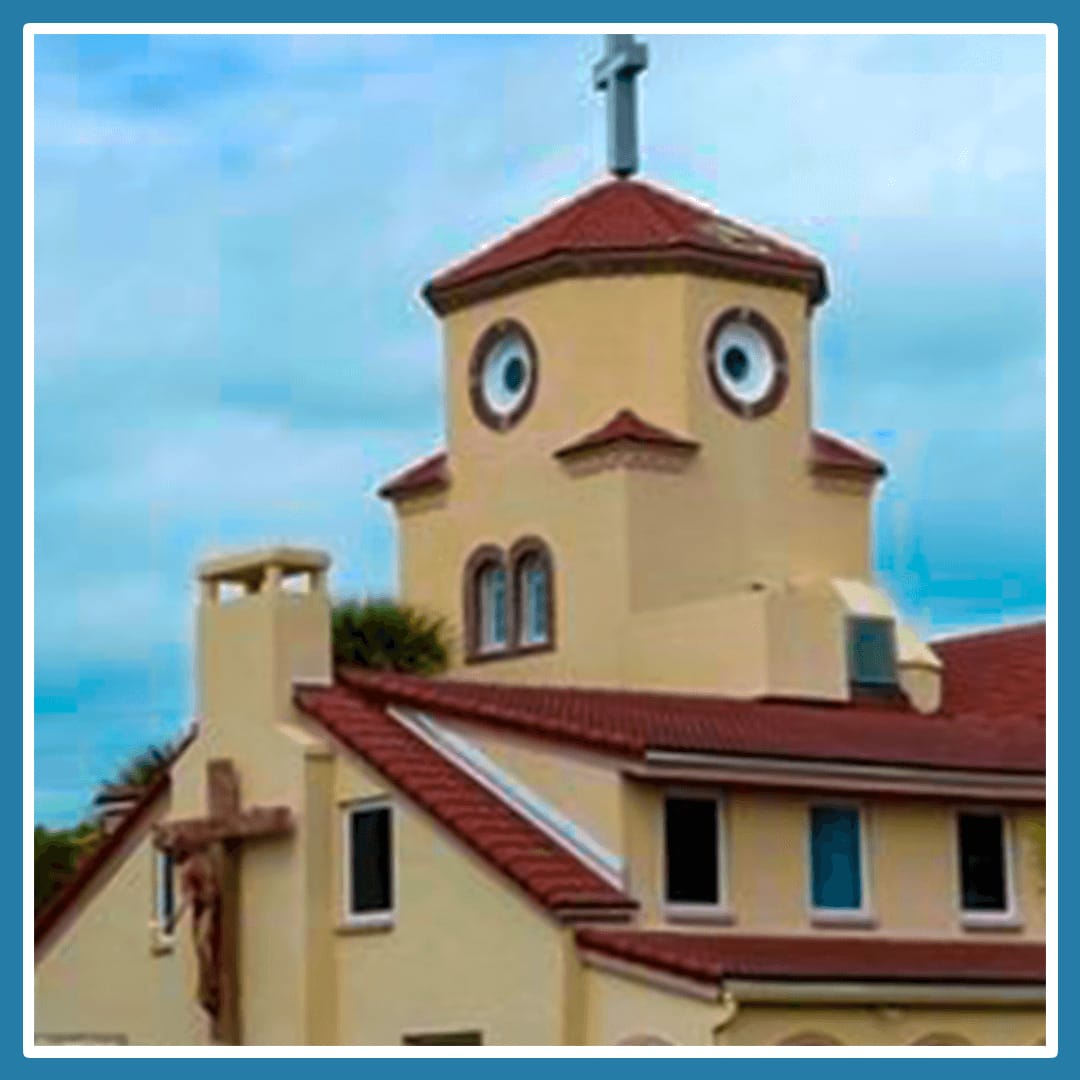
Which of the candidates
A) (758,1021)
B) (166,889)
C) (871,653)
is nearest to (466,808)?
(758,1021)

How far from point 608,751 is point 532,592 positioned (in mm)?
11859

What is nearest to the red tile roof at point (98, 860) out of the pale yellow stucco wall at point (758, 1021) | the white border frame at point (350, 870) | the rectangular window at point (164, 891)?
the rectangular window at point (164, 891)

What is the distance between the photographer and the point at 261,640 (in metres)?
34.8

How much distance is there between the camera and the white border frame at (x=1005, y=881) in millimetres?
34750

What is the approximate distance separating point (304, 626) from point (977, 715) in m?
10.8

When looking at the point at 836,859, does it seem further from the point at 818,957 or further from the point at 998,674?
the point at 998,674

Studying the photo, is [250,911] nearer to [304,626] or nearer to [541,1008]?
[304,626]

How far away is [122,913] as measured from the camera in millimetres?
38500

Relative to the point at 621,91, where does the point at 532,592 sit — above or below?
below

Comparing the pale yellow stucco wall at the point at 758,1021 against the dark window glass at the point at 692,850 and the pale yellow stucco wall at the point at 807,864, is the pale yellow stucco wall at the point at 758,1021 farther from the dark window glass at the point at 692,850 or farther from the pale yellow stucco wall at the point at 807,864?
the dark window glass at the point at 692,850

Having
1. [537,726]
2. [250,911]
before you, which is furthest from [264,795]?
[537,726]

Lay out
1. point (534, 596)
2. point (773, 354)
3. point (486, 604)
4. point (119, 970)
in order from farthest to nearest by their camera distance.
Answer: point (486, 604) < point (773, 354) < point (534, 596) < point (119, 970)

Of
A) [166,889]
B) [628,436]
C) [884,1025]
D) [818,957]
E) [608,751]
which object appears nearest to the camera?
[884,1025]

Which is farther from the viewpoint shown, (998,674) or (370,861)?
(998,674)
